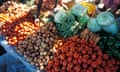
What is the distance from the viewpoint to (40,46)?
3.37 m

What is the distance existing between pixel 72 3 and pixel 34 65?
110cm

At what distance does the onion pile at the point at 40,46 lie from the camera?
3235mm

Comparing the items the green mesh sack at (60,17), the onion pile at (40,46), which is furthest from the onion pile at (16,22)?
the green mesh sack at (60,17)

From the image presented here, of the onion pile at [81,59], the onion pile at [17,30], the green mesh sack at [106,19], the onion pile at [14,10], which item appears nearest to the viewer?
the onion pile at [81,59]

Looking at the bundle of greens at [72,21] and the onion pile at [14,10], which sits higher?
the bundle of greens at [72,21]

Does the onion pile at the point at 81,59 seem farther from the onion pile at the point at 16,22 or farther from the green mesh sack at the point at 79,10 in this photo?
the onion pile at the point at 16,22

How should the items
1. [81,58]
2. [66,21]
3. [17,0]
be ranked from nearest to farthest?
[81,58]
[66,21]
[17,0]

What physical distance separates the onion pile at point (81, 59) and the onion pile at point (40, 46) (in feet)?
0.42

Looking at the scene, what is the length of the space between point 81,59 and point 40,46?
2.00ft

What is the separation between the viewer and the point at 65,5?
392 cm

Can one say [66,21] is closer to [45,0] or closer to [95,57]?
[95,57]

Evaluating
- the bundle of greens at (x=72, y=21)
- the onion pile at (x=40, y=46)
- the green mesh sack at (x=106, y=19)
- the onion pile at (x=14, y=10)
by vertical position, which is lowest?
the onion pile at (x=40, y=46)

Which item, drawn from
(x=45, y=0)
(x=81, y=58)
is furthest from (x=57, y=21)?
(x=45, y=0)

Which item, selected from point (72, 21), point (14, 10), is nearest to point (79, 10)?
point (72, 21)
